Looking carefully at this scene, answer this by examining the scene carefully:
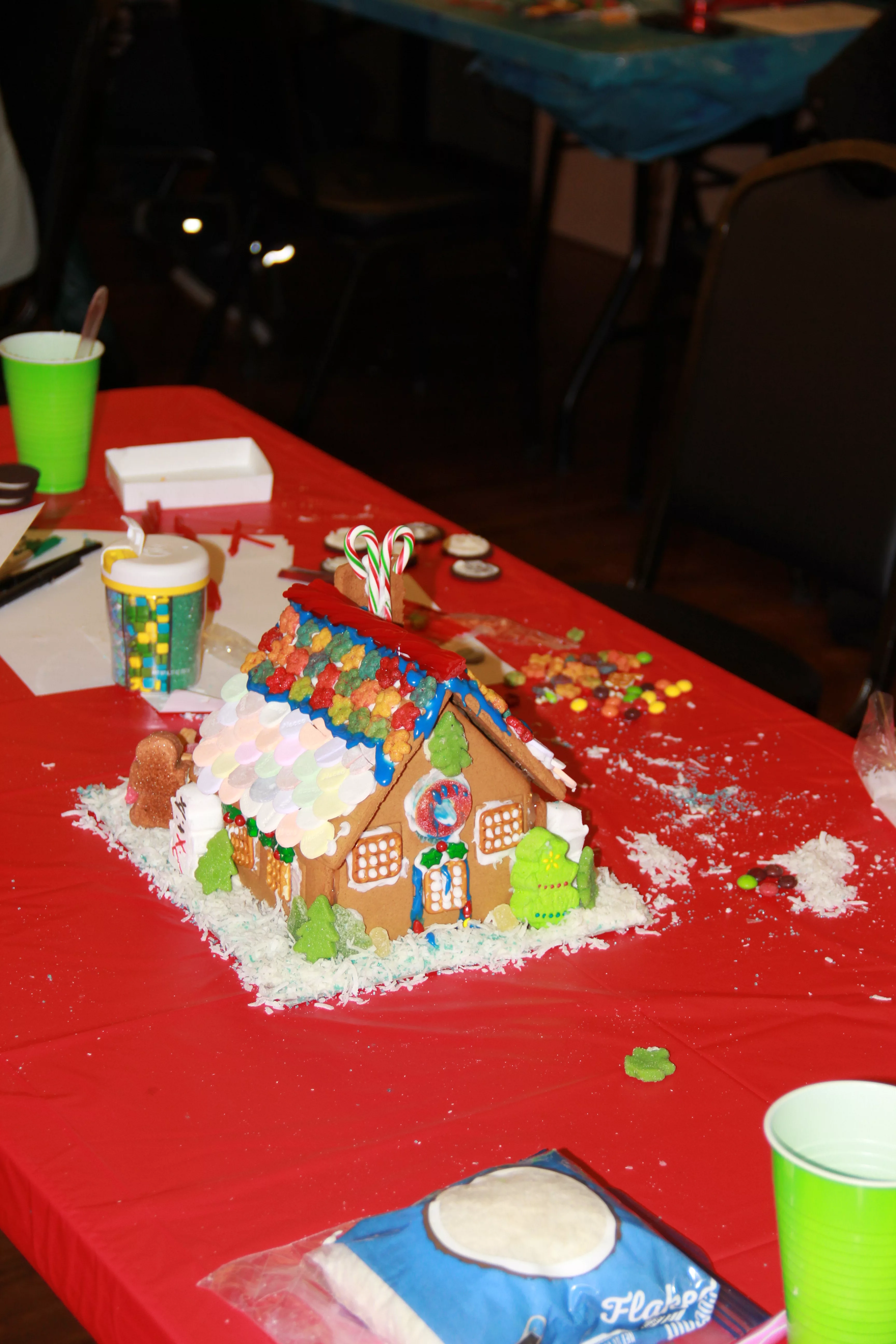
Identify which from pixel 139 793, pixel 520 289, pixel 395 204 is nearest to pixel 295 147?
pixel 395 204

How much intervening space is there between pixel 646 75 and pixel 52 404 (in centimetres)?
196

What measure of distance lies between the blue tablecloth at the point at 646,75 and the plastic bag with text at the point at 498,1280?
111 inches

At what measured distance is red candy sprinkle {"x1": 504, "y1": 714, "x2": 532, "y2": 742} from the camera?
869mm

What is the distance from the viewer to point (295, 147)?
3.40 meters

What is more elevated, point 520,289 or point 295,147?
point 295,147

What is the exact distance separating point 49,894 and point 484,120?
3447mm

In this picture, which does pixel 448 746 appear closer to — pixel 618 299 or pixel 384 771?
pixel 384 771

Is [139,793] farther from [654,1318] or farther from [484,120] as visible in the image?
[484,120]

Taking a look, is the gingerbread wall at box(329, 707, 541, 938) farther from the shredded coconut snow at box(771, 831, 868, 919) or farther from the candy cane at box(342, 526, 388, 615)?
the shredded coconut snow at box(771, 831, 868, 919)

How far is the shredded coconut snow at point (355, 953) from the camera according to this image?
85 cm

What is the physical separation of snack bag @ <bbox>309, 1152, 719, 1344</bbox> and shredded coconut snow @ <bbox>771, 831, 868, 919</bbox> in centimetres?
38

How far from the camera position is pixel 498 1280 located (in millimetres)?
589

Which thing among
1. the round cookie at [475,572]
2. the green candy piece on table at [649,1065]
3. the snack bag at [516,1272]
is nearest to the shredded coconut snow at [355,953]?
the green candy piece on table at [649,1065]

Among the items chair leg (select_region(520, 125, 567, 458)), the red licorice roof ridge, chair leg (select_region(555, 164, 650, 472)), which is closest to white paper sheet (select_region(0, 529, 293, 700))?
the red licorice roof ridge
